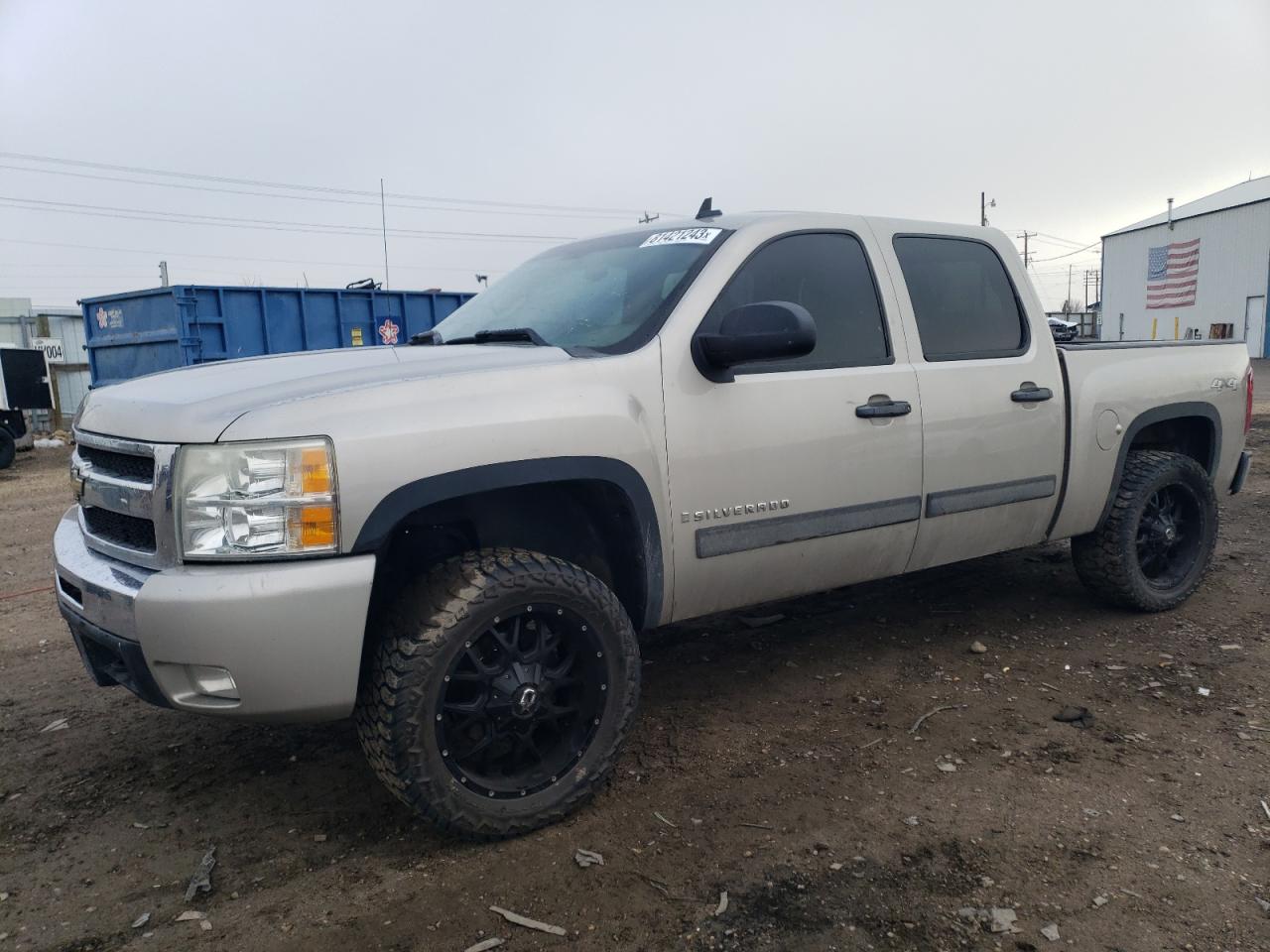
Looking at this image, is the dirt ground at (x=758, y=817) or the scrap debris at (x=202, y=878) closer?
the dirt ground at (x=758, y=817)

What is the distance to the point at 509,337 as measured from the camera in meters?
3.32

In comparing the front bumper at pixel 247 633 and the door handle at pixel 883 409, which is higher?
the door handle at pixel 883 409

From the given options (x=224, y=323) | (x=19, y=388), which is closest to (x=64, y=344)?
(x=19, y=388)

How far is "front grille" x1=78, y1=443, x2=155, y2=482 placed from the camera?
256 cm

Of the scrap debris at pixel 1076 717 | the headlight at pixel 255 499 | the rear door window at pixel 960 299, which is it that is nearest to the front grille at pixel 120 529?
the headlight at pixel 255 499

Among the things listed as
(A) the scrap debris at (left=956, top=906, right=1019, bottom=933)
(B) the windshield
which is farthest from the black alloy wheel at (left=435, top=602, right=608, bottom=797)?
(A) the scrap debris at (left=956, top=906, right=1019, bottom=933)

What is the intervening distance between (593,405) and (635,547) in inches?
19.0

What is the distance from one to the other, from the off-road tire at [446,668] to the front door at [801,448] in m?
0.44

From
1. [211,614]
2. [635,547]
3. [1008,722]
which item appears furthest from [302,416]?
[1008,722]

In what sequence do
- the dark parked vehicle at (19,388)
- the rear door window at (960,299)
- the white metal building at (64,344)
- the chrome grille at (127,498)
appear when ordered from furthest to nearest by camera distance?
the white metal building at (64,344) < the dark parked vehicle at (19,388) < the rear door window at (960,299) < the chrome grille at (127,498)

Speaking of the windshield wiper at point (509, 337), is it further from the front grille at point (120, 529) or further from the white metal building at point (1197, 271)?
the white metal building at point (1197, 271)

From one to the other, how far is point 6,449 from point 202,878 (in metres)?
13.4

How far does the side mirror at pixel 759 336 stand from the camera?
116 inches

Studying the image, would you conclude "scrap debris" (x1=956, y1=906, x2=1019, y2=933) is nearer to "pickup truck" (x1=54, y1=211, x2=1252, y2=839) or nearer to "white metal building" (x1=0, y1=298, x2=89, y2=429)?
"pickup truck" (x1=54, y1=211, x2=1252, y2=839)
